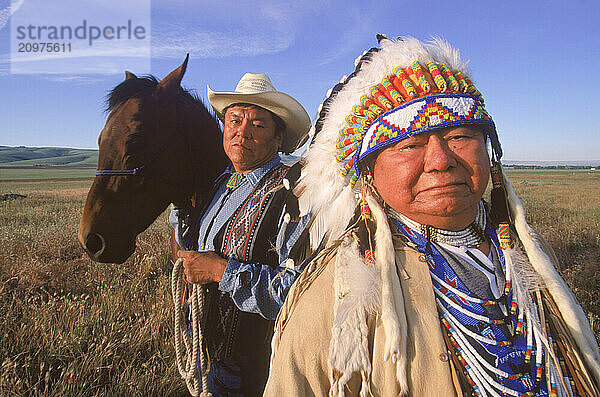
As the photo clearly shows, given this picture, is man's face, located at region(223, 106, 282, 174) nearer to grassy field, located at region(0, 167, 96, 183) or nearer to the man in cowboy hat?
the man in cowboy hat

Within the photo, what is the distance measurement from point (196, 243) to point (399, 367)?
1.65 m

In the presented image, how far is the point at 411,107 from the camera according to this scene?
1.41 meters

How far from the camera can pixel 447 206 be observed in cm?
136

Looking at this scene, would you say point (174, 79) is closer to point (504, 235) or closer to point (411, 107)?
point (411, 107)

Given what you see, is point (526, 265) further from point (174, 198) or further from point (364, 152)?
point (174, 198)

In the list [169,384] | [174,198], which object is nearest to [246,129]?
[174,198]

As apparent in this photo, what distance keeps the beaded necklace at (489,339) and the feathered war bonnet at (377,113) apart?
461 mm

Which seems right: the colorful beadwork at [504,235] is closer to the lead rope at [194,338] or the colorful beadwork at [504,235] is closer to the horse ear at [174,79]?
the lead rope at [194,338]

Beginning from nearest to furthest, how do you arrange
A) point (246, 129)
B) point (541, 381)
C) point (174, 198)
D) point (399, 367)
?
point (399, 367), point (541, 381), point (246, 129), point (174, 198)

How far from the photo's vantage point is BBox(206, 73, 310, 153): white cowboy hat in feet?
7.97

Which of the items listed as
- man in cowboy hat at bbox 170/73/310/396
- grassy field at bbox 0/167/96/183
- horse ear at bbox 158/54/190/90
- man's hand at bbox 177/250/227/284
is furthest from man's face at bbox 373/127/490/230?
grassy field at bbox 0/167/96/183

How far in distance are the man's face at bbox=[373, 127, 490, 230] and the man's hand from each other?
1026mm

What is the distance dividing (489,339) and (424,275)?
0.30 metres

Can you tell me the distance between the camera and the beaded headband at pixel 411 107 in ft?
4.54
